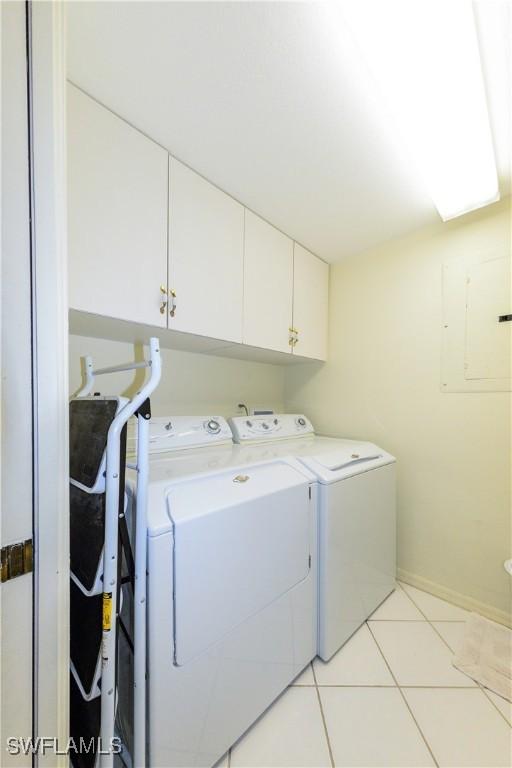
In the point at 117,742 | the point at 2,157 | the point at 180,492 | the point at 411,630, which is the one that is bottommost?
the point at 411,630

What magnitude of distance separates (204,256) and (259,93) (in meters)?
0.64

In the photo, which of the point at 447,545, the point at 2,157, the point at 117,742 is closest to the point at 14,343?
the point at 2,157

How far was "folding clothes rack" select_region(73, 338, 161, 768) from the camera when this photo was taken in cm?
76

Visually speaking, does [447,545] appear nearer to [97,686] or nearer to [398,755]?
[398,755]

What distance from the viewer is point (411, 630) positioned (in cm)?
156

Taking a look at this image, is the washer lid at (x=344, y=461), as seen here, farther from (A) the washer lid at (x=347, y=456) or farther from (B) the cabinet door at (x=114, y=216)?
(B) the cabinet door at (x=114, y=216)

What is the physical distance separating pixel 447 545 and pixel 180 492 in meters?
1.79

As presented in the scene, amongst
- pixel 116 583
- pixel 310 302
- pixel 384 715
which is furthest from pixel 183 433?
pixel 384 715

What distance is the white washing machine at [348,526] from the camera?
4.39 ft

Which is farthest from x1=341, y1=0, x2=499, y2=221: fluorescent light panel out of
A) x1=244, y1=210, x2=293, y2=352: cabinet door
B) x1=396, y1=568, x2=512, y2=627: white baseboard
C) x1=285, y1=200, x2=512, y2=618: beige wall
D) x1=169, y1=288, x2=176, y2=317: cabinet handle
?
x1=396, y1=568, x2=512, y2=627: white baseboard

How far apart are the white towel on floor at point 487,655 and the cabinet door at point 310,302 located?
5.94 ft

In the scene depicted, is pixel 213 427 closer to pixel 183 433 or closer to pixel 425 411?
pixel 183 433

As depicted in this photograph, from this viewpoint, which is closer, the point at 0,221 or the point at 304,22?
the point at 0,221

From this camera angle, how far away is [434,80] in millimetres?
977
